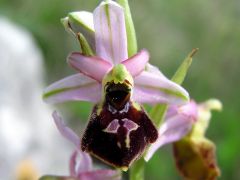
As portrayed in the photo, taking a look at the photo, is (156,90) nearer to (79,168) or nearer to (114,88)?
(114,88)

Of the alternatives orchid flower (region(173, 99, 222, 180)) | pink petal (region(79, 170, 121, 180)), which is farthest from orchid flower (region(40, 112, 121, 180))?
orchid flower (region(173, 99, 222, 180))

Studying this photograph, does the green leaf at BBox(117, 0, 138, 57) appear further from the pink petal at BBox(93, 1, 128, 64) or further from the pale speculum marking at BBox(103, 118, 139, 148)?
the pale speculum marking at BBox(103, 118, 139, 148)

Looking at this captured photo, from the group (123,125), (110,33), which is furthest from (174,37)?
(123,125)

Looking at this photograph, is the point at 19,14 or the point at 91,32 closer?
the point at 91,32

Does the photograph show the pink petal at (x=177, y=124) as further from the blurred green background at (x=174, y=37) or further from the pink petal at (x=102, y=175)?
the blurred green background at (x=174, y=37)

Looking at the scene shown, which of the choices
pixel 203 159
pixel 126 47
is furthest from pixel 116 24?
pixel 203 159

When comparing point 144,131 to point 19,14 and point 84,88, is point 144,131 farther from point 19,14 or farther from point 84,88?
point 19,14

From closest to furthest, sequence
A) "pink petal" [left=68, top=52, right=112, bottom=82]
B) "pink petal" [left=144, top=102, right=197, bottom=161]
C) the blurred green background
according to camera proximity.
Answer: "pink petal" [left=68, top=52, right=112, bottom=82] < "pink petal" [left=144, top=102, right=197, bottom=161] < the blurred green background

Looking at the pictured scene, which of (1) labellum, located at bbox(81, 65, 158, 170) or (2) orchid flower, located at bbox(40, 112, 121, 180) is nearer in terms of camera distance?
(1) labellum, located at bbox(81, 65, 158, 170)
